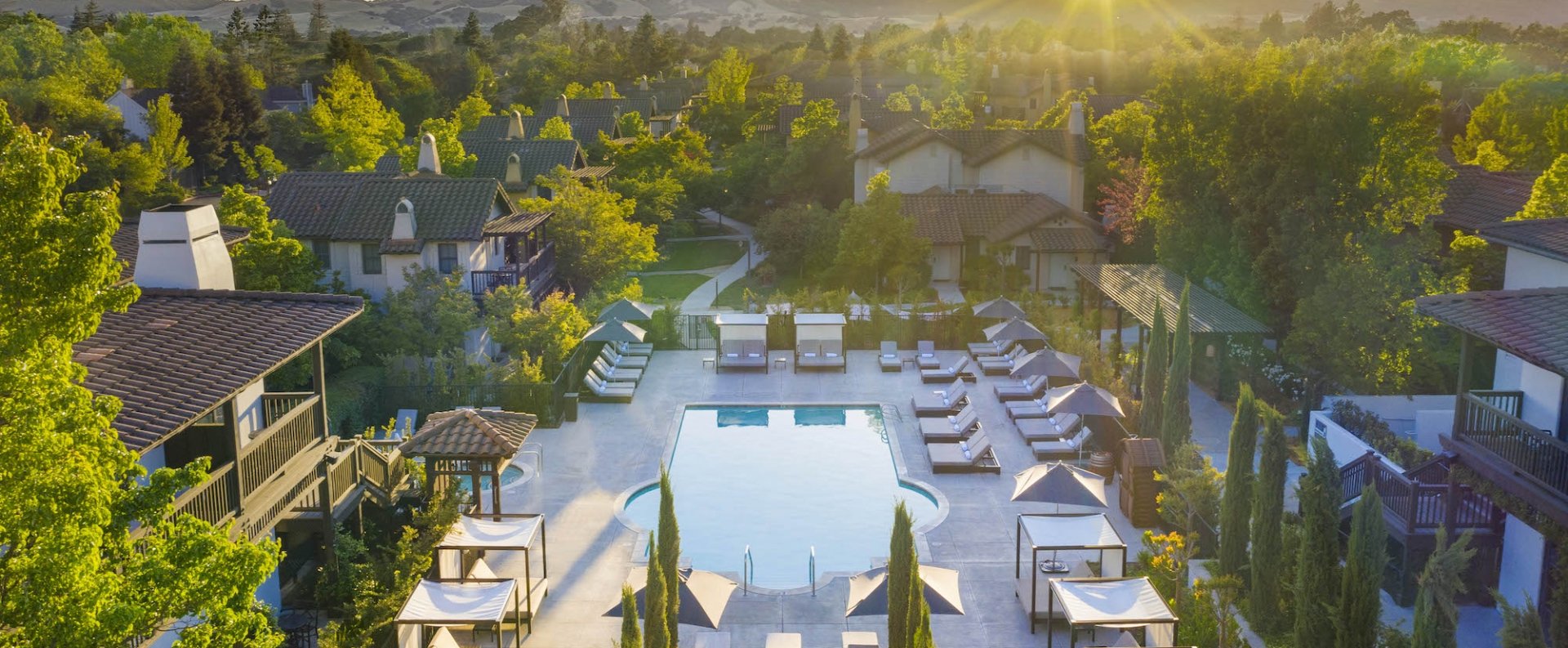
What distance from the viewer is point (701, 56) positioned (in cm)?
14812

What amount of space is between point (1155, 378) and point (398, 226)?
18.3 metres

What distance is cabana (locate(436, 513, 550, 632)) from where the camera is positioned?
17.0 m

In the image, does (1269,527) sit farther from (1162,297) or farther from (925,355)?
(925,355)

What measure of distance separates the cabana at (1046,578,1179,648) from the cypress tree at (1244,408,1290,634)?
183 centimetres

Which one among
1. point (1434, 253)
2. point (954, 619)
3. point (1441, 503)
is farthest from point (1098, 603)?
point (1434, 253)

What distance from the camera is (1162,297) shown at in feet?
92.8

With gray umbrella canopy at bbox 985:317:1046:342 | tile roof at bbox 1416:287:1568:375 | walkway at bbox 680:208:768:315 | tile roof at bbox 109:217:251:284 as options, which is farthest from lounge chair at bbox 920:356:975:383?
tile roof at bbox 109:217:251:284

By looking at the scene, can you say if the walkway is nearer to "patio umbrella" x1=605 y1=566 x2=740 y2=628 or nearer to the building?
the building

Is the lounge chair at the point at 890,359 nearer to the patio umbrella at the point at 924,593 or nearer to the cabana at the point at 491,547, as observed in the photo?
the cabana at the point at 491,547

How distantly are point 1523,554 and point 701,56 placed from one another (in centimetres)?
13722

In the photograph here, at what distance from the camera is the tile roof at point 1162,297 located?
2652 cm

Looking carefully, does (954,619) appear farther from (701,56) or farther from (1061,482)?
(701,56)

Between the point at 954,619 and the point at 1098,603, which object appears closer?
the point at 1098,603

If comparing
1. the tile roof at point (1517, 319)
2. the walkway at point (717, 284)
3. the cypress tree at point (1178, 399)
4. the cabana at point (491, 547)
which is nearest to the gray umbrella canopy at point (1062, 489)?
the cypress tree at point (1178, 399)
